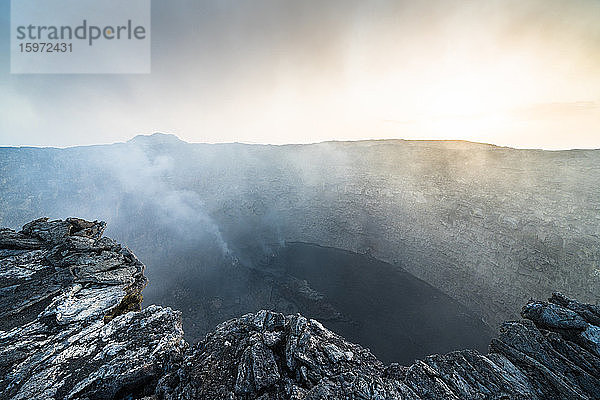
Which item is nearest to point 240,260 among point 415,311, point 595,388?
point 415,311

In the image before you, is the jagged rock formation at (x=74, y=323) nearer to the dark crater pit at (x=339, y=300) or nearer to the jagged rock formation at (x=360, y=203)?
the dark crater pit at (x=339, y=300)

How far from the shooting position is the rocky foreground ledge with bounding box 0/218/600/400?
5879mm

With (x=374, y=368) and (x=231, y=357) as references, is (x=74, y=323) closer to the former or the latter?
(x=231, y=357)

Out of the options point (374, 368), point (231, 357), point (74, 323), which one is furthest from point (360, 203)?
point (74, 323)

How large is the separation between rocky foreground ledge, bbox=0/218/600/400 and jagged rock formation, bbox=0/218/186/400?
0.10 feet

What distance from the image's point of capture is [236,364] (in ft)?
21.8

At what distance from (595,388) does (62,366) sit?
1495 cm

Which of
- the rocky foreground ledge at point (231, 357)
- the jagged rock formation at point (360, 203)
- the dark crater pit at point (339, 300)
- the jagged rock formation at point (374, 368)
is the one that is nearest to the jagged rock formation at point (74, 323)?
the rocky foreground ledge at point (231, 357)

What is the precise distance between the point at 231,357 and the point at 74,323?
215 inches

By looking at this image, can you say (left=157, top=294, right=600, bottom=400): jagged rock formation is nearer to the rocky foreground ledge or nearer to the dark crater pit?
the rocky foreground ledge

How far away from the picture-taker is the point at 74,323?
7.38 meters

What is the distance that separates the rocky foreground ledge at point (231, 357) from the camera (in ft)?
19.3

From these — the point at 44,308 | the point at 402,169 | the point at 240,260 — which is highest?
the point at 402,169

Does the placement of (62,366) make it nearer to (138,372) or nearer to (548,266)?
(138,372)
